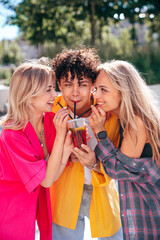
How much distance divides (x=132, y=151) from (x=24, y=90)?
1051 mm

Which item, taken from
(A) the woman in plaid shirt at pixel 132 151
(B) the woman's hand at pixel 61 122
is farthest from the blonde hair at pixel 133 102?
(B) the woman's hand at pixel 61 122

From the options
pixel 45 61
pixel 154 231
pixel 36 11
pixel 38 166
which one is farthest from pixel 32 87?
pixel 36 11

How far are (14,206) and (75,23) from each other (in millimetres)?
13344

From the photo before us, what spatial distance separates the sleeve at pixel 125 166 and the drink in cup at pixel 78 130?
0.18 m

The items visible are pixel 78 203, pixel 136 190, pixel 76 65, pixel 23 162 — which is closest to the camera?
pixel 23 162

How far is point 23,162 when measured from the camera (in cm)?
184

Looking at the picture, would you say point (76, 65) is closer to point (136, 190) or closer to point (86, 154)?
point (86, 154)

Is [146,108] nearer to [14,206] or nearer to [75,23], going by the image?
[14,206]

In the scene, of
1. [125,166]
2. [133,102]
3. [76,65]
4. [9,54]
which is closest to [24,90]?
[76,65]

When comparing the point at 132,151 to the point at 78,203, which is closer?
the point at 132,151

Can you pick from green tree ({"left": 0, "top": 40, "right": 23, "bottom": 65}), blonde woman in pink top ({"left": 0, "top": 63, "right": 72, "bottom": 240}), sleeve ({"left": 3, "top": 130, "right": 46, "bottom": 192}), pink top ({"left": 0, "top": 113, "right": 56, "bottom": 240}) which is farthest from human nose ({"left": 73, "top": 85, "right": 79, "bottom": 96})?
green tree ({"left": 0, "top": 40, "right": 23, "bottom": 65})

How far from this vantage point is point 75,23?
13.6 meters

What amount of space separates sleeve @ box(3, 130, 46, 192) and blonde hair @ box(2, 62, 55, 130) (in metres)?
0.13

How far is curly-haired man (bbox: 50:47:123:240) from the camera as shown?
229 centimetres
